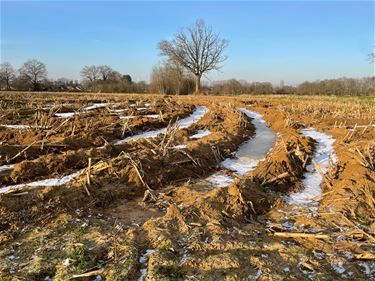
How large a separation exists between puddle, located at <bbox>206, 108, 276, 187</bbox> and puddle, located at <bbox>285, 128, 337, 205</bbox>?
1561 mm

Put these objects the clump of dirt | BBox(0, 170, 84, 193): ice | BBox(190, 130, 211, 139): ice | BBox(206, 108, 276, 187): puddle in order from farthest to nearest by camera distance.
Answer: BBox(190, 130, 211, 139): ice < BBox(206, 108, 276, 187): puddle < the clump of dirt < BBox(0, 170, 84, 193): ice

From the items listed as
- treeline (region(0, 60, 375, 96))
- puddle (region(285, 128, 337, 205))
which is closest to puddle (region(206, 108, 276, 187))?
puddle (region(285, 128, 337, 205))

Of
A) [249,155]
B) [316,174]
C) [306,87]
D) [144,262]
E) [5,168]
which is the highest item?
[306,87]

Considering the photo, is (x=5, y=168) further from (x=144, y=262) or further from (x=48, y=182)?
(x=144, y=262)

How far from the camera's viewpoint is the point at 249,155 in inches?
450

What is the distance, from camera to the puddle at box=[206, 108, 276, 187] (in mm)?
8891

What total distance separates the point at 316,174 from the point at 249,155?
2622mm

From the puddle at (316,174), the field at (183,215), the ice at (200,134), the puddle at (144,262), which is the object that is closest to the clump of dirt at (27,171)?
the field at (183,215)

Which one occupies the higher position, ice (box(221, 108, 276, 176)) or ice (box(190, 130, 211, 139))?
ice (box(190, 130, 211, 139))

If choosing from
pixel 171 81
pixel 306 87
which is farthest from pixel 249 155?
pixel 306 87

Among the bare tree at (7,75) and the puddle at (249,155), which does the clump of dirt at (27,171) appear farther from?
the bare tree at (7,75)

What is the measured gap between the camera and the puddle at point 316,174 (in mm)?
7451

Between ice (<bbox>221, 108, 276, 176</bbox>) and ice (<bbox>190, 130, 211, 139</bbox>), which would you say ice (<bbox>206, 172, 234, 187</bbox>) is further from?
ice (<bbox>190, 130, 211, 139</bbox>)

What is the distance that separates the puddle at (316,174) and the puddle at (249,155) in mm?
1561
